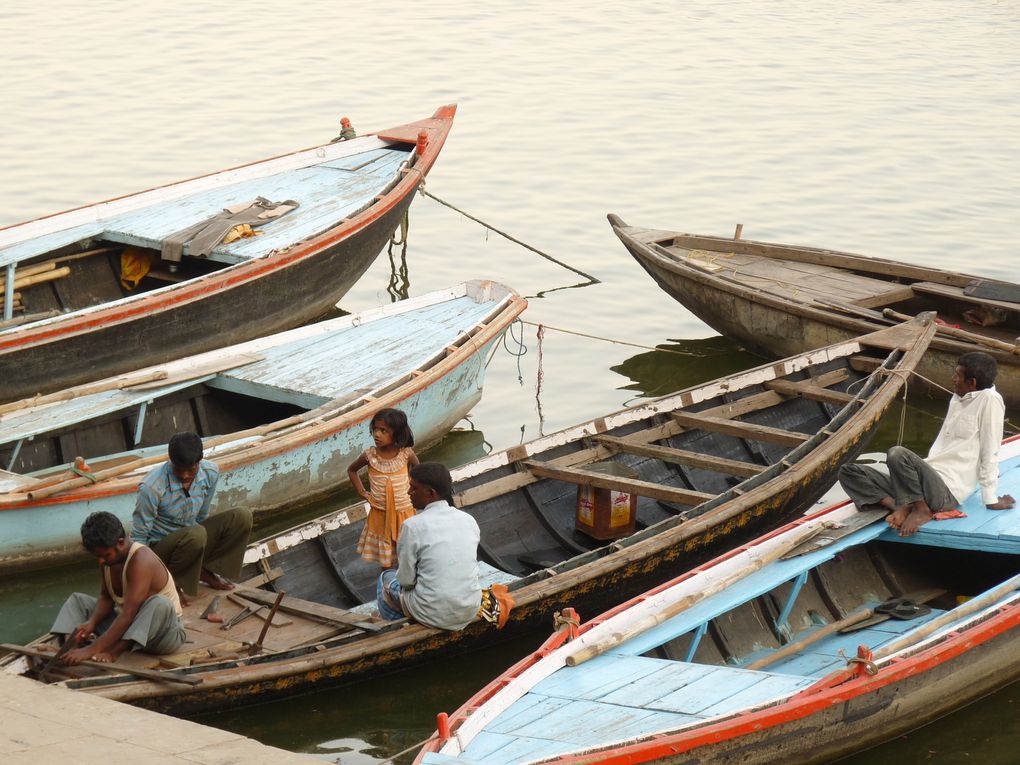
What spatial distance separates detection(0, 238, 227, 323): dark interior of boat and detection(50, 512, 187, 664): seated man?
4878 millimetres

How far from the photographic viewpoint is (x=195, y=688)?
5.91 meters

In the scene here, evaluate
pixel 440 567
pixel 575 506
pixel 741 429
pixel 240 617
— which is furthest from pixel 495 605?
pixel 741 429

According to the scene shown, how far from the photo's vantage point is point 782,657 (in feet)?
21.5

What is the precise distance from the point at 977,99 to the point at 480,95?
24.3 feet

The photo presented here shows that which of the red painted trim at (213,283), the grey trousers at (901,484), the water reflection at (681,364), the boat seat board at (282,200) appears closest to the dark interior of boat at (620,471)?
the grey trousers at (901,484)

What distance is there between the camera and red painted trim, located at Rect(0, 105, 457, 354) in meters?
9.20

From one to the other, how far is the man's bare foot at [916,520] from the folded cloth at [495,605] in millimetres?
2050

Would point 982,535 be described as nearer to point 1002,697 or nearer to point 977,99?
point 1002,697

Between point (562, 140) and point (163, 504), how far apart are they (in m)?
12.3

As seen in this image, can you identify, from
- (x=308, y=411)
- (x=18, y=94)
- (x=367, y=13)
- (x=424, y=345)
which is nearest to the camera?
(x=308, y=411)

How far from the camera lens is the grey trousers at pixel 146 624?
5957 millimetres

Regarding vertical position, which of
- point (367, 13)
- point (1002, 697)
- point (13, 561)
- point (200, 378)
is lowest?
point (1002, 697)

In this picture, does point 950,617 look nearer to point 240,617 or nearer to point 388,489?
point 388,489

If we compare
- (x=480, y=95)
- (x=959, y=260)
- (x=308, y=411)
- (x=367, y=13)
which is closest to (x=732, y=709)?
(x=308, y=411)
